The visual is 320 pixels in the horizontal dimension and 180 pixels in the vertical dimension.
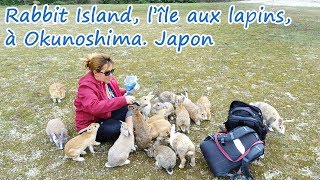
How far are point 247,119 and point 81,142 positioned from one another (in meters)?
2.28

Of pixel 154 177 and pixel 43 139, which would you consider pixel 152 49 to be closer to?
pixel 43 139

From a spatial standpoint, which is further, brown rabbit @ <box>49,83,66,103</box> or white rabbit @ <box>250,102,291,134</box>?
brown rabbit @ <box>49,83,66,103</box>

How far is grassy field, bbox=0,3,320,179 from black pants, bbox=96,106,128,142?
0.52 ft

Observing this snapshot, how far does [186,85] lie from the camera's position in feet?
22.7

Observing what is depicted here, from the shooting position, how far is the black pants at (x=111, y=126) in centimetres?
463

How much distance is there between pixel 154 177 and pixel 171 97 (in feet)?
6.27

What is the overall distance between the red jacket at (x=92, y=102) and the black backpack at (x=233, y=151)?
4.42 ft

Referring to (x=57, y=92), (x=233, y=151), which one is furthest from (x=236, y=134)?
(x=57, y=92)

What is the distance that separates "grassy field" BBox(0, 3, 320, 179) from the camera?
434 cm

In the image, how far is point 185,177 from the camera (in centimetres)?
411

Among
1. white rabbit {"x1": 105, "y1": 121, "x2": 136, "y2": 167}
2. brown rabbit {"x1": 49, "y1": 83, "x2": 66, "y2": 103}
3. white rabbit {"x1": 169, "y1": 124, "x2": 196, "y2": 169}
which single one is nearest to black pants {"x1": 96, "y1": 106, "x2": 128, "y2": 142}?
white rabbit {"x1": 105, "y1": 121, "x2": 136, "y2": 167}

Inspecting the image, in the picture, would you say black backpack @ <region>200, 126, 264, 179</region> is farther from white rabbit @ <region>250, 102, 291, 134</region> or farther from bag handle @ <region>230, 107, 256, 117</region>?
white rabbit @ <region>250, 102, 291, 134</region>

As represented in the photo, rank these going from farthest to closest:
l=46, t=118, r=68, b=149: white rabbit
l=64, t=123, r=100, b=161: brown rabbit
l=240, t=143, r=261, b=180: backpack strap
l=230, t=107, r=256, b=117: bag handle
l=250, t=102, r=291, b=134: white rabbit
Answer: l=250, t=102, r=291, b=134: white rabbit
l=46, t=118, r=68, b=149: white rabbit
l=230, t=107, r=256, b=117: bag handle
l=64, t=123, r=100, b=161: brown rabbit
l=240, t=143, r=261, b=180: backpack strap

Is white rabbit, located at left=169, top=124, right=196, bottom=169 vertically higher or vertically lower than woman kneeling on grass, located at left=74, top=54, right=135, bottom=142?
lower
